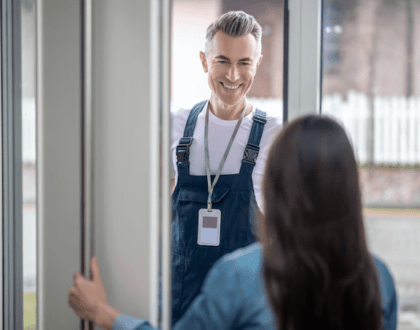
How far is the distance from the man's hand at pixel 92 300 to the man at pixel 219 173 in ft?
2.11

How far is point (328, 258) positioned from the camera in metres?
0.53

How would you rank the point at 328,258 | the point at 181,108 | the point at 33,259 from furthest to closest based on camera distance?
the point at 181,108
the point at 33,259
the point at 328,258

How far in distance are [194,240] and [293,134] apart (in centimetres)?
88

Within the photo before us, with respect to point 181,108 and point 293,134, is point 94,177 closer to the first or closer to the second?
point 293,134

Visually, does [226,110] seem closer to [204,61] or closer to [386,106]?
[204,61]

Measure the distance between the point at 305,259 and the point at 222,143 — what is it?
0.93 metres

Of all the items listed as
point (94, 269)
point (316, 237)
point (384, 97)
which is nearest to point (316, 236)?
point (316, 237)

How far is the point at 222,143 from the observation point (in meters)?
1.41

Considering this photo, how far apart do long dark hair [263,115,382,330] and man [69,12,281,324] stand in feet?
2.53

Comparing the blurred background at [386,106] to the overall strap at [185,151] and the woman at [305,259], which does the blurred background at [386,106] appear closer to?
the overall strap at [185,151]

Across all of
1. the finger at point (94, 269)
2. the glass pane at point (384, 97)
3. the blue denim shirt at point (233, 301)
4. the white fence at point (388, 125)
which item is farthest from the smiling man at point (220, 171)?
the white fence at point (388, 125)

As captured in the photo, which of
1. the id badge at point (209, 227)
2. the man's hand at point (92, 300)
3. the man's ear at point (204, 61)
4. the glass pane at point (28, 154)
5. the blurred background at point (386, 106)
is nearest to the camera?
the man's hand at point (92, 300)

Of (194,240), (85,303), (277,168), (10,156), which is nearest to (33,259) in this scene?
(10,156)

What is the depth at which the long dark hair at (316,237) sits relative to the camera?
0.52 metres
